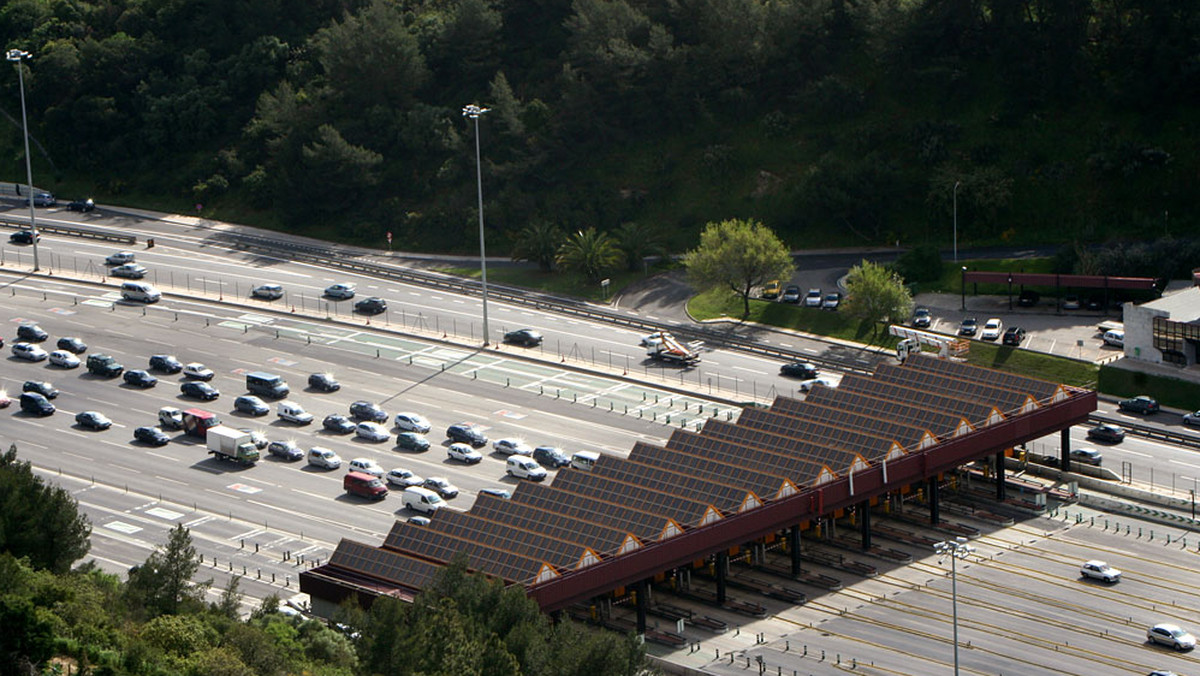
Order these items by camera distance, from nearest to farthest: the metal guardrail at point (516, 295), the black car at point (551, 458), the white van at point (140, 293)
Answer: the black car at point (551, 458) < the metal guardrail at point (516, 295) < the white van at point (140, 293)

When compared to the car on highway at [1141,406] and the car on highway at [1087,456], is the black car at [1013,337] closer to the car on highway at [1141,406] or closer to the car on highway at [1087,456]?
the car on highway at [1141,406]

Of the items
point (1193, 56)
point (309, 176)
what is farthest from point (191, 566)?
point (1193, 56)

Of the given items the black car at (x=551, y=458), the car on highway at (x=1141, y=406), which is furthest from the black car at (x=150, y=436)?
the car on highway at (x=1141, y=406)

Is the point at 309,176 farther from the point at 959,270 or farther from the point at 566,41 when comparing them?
the point at 959,270

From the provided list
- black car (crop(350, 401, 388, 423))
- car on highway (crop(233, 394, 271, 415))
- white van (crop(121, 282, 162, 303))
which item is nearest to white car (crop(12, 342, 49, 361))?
white van (crop(121, 282, 162, 303))

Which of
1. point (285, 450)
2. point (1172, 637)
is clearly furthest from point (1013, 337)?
point (285, 450)

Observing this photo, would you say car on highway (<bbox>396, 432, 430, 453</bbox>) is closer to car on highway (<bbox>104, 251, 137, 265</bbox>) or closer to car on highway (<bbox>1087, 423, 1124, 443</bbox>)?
car on highway (<bbox>1087, 423, 1124, 443</bbox>)
